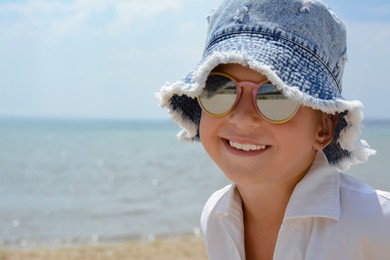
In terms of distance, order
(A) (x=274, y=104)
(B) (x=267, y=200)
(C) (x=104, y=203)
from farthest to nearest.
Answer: (C) (x=104, y=203) < (B) (x=267, y=200) < (A) (x=274, y=104)

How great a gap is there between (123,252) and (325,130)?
5329mm

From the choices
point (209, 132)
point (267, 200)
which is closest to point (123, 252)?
point (267, 200)

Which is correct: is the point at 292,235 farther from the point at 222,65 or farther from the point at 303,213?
the point at 222,65

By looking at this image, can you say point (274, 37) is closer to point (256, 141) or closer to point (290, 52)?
point (290, 52)

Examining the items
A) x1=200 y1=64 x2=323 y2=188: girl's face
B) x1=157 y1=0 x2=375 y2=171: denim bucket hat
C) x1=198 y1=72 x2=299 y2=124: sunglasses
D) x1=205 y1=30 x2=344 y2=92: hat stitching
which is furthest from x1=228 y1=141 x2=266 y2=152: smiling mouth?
x1=205 y1=30 x2=344 y2=92: hat stitching

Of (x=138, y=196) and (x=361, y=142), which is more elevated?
(x=361, y=142)

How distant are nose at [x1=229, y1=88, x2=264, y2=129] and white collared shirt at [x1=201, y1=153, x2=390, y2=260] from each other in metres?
0.33

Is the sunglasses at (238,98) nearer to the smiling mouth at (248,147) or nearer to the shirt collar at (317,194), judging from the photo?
the smiling mouth at (248,147)

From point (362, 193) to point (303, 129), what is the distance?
323 mm

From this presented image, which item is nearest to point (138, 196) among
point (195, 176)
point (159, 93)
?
point (195, 176)

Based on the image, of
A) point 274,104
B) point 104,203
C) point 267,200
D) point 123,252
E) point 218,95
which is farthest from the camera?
point 104,203

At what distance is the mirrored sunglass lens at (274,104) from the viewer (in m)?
1.91

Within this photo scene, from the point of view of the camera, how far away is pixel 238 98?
6.44 ft

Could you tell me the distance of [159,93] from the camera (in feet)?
7.38
